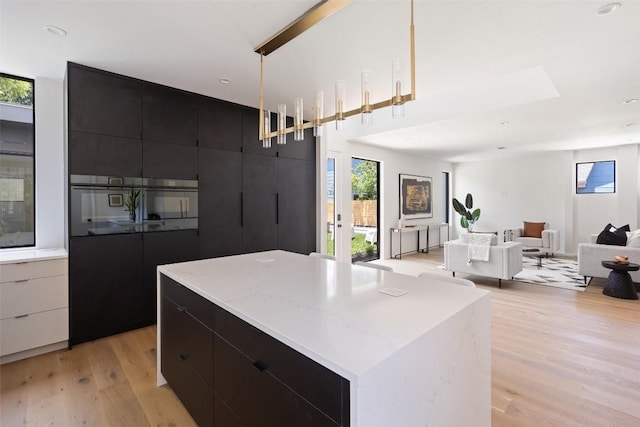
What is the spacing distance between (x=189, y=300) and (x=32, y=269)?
1.97 metres

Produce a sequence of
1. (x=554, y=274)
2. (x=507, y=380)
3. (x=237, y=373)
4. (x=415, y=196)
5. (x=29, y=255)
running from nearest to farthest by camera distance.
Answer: (x=237, y=373) → (x=507, y=380) → (x=29, y=255) → (x=554, y=274) → (x=415, y=196)

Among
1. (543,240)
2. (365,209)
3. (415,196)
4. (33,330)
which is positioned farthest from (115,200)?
(543,240)

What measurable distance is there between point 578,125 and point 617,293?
8.79ft

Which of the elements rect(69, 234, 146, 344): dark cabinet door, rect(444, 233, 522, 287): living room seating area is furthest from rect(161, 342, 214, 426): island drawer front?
rect(444, 233, 522, 287): living room seating area

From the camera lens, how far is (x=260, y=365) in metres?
1.22

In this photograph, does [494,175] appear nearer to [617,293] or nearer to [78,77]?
[617,293]

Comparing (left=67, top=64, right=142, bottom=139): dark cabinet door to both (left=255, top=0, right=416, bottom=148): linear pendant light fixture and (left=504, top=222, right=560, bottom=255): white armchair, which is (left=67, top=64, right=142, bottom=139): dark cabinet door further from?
(left=504, top=222, right=560, bottom=255): white armchair

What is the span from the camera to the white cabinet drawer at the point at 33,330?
8.45 feet

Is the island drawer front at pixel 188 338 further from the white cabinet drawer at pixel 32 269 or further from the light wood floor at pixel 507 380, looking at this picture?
the white cabinet drawer at pixel 32 269

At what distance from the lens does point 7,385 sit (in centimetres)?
228

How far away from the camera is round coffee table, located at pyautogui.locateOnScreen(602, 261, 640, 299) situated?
411cm

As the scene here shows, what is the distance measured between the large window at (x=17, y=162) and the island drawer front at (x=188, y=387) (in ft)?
7.54

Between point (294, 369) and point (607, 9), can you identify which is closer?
point (294, 369)

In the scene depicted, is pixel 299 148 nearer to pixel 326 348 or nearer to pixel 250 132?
pixel 250 132
